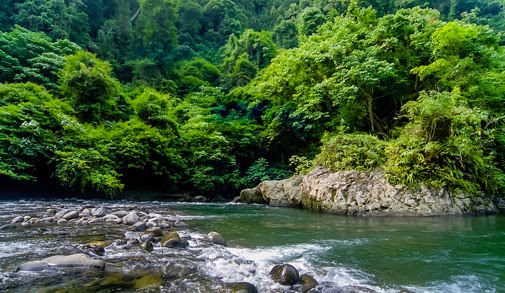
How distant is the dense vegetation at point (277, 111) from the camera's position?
12.4 metres

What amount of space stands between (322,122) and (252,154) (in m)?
5.41

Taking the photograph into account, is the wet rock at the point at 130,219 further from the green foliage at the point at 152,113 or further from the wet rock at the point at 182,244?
the green foliage at the point at 152,113

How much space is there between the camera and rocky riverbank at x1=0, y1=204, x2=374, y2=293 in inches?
169

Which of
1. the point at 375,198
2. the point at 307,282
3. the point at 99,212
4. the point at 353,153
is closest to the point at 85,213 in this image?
the point at 99,212

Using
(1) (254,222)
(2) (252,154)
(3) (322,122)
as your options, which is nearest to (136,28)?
(2) (252,154)

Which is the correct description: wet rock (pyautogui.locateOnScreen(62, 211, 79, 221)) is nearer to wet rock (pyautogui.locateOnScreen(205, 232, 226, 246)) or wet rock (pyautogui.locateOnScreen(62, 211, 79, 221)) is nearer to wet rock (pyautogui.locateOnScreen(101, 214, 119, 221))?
wet rock (pyautogui.locateOnScreen(101, 214, 119, 221))

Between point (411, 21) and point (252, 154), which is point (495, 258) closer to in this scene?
point (411, 21)

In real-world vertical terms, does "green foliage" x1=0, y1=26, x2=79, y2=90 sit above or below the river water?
above

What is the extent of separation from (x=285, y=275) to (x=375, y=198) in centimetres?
798

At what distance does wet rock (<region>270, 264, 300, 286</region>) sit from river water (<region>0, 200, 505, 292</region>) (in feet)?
0.44

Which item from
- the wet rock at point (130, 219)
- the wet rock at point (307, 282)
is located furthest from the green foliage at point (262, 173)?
the wet rock at point (307, 282)

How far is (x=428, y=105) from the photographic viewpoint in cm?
1147

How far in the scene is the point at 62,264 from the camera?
4.88 m

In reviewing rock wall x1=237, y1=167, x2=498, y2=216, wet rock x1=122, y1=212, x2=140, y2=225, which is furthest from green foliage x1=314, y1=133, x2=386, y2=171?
wet rock x1=122, y1=212, x2=140, y2=225
